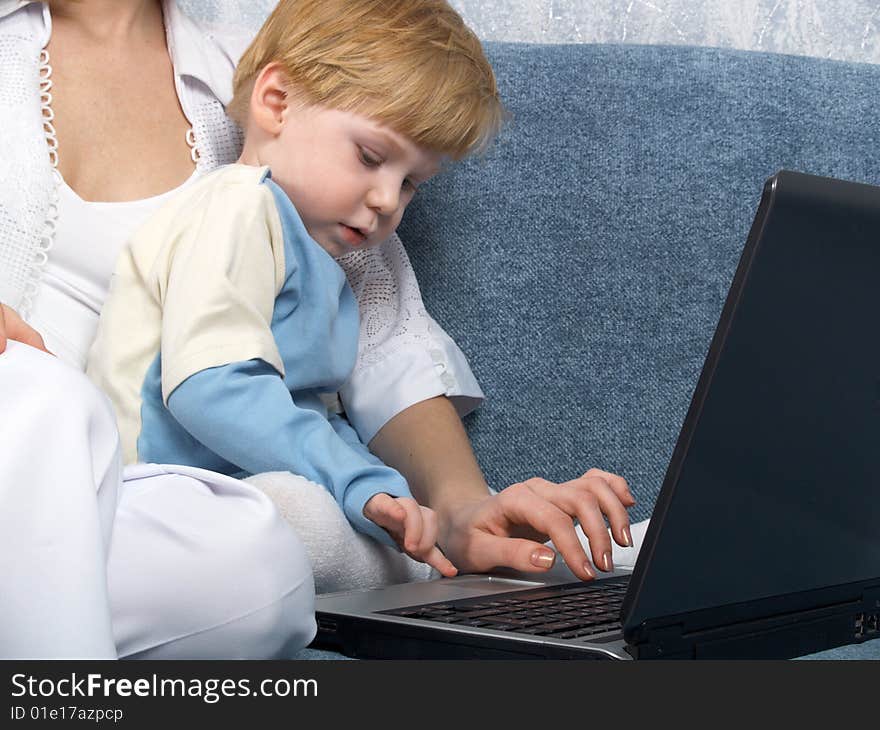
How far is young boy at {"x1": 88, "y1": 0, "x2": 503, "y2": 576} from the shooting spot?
3.30ft

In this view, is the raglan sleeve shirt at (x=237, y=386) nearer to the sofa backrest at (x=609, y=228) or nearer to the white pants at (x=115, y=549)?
the white pants at (x=115, y=549)

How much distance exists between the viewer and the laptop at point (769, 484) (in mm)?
641

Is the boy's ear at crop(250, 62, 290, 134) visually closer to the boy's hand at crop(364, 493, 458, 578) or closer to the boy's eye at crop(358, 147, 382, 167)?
the boy's eye at crop(358, 147, 382, 167)

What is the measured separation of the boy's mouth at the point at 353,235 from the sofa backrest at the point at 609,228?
24cm

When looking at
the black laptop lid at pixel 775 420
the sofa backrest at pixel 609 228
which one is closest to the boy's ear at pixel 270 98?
the sofa backrest at pixel 609 228

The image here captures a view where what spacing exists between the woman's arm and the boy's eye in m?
0.28

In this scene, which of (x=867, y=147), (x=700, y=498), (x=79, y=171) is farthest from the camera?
(x=867, y=147)

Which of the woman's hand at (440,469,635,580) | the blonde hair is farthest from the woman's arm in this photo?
the blonde hair

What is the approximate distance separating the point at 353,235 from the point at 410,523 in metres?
0.38

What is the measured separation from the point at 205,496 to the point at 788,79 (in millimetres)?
1046

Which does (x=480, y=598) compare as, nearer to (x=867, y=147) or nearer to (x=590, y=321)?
(x=590, y=321)

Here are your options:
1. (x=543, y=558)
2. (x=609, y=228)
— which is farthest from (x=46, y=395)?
(x=609, y=228)
